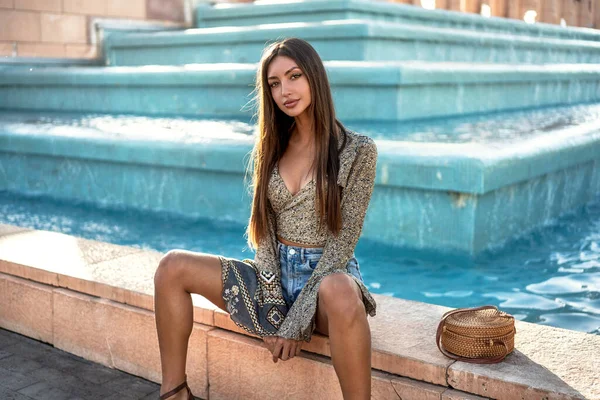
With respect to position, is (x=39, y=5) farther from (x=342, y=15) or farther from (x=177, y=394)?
(x=177, y=394)

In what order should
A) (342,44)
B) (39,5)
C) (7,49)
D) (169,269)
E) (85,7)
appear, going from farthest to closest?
(85,7) < (39,5) < (7,49) < (342,44) < (169,269)

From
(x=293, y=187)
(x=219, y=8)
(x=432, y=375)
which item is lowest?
(x=432, y=375)

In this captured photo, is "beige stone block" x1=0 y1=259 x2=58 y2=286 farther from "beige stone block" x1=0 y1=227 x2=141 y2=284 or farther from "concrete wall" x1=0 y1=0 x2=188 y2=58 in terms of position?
"concrete wall" x1=0 y1=0 x2=188 y2=58

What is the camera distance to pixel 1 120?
8203 mm

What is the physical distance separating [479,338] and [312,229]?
71 cm

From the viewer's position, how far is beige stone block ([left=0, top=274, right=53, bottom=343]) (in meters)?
3.58

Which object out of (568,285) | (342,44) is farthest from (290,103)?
(342,44)

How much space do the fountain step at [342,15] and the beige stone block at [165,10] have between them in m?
0.31

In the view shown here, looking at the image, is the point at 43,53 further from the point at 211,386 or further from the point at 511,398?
the point at 511,398

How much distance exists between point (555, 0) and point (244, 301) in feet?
68.7

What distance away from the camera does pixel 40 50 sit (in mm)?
10617

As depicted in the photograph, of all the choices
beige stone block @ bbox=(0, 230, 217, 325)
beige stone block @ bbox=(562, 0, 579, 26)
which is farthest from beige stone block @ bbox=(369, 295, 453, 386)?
beige stone block @ bbox=(562, 0, 579, 26)

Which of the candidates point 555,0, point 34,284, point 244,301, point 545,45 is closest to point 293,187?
point 244,301

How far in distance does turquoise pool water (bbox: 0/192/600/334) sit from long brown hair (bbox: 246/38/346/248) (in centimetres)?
143
